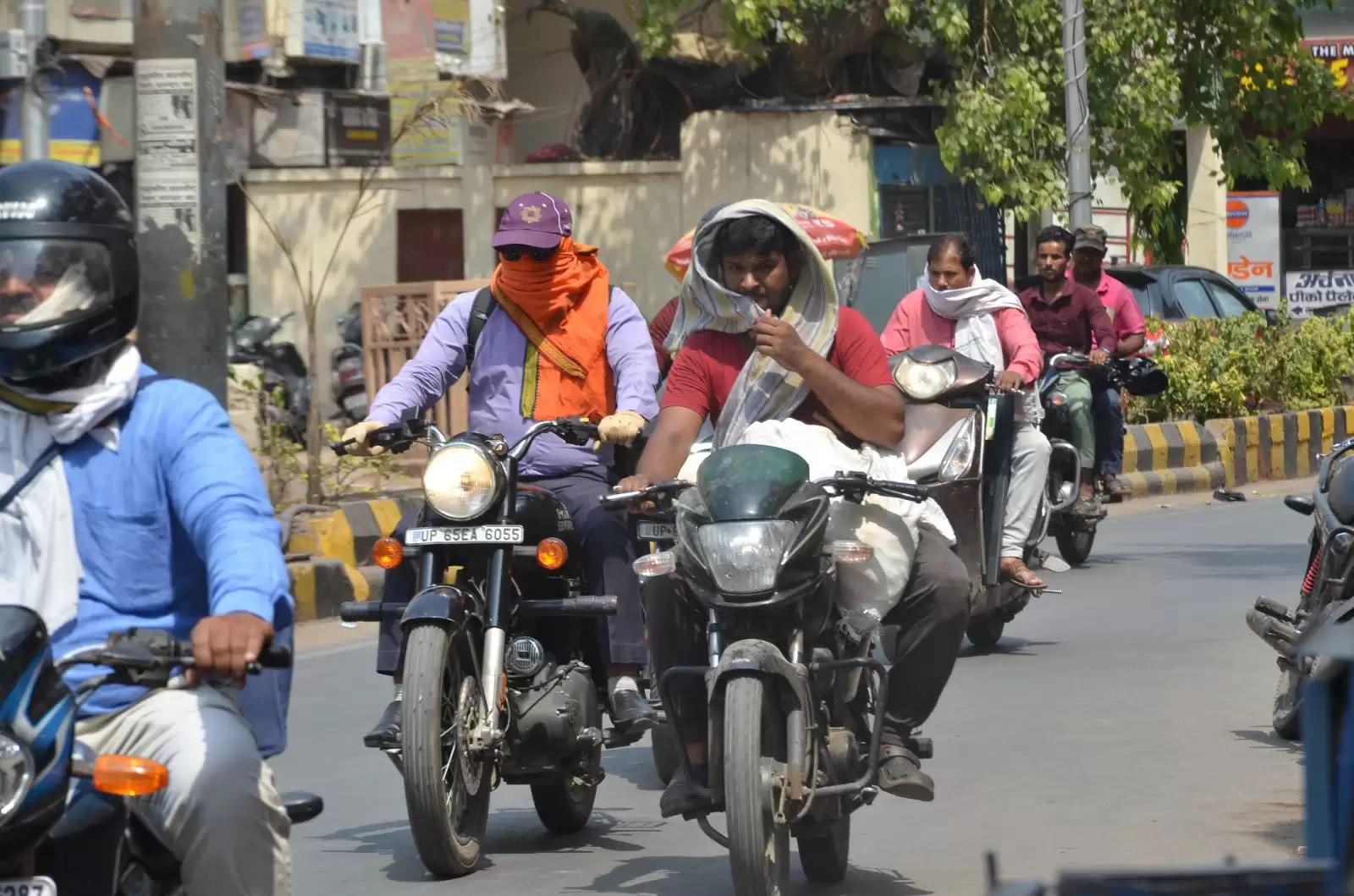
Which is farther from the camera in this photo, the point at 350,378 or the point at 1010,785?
the point at 350,378

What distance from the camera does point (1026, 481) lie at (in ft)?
30.2

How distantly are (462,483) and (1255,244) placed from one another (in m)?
19.2

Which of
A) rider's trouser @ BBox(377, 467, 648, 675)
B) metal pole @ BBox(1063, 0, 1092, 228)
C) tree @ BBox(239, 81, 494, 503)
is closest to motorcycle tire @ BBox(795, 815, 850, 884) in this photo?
rider's trouser @ BBox(377, 467, 648, 675)

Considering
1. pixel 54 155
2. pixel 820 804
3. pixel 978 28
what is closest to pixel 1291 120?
pixel 978 28

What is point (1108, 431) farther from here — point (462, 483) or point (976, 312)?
point (462, 483)

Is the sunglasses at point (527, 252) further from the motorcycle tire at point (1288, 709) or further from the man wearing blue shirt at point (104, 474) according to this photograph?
the man wearing blue shirt at point (104, 474)

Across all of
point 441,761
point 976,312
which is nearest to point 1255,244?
point 976,312

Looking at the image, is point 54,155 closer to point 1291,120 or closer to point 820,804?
point 1291,120

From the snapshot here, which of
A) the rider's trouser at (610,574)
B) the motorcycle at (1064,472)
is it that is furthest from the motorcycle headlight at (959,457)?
the motorcycle at (1064,472)

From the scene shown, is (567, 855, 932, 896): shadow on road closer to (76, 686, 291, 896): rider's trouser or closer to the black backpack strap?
the black backpack strap

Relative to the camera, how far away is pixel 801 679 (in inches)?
186

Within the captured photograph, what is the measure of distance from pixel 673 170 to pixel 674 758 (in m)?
14.9

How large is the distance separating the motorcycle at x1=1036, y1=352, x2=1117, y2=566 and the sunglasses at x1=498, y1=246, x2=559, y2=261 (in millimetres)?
4993

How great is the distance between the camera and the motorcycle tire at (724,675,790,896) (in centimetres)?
450
